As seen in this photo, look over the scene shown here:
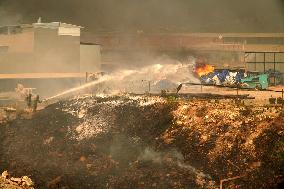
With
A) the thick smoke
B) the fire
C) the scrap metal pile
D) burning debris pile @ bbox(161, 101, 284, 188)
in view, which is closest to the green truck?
the fire

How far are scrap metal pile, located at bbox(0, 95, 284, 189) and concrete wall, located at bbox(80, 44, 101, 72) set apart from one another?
1878 centimetres

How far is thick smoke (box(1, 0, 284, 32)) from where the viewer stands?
4509 cm

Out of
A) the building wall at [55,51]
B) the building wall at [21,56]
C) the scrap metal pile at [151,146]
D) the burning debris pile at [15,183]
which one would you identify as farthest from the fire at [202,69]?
the burning debris pile at [15,183]

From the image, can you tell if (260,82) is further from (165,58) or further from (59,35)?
(59,35)

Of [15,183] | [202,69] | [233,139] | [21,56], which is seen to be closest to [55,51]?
[21,56]

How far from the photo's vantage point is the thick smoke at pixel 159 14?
148 feet

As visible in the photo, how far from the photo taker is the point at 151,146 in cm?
1493

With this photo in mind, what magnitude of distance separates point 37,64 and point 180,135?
78.1 feet

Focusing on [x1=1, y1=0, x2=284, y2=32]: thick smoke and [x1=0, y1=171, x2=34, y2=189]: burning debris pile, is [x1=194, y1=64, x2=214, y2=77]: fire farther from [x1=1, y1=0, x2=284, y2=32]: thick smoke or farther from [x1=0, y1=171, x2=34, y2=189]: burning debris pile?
[x1=0, y1=171, x2=34, y2=189]: burning debris pile

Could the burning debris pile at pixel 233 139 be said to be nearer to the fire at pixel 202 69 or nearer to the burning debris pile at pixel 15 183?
the burning debris pile at pixel 15 183

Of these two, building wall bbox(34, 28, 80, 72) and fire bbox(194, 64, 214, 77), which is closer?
fire bbox(194, 64, 214, 77)

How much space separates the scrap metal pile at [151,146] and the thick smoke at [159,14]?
2767 cm

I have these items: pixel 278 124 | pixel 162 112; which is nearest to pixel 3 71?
pixel 162 112

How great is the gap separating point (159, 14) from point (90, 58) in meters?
14.6
